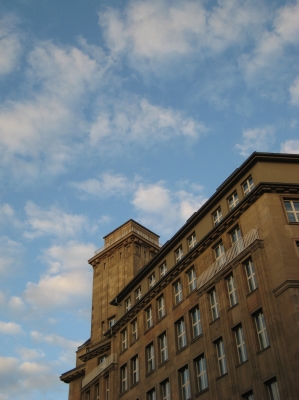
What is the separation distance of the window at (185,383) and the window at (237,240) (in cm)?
953

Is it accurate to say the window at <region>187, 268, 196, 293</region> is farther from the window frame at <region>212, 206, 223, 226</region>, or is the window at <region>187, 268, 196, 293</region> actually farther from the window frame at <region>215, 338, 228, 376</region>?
the window frame at <region>215, 338, 228, 376</region>

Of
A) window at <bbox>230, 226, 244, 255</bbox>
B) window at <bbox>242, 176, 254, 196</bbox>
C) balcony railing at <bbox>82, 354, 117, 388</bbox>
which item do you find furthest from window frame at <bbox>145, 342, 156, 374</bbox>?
window at <bbox>242, 176, 254, 196</bbox>

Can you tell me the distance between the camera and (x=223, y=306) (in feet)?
112

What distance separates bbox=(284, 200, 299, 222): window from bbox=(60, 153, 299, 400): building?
0.30ft

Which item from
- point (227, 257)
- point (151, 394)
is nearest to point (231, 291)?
point (227, 257)

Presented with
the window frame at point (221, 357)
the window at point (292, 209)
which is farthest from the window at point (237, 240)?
the window frame at point (221, 357)

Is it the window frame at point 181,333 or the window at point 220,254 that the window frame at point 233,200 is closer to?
the window at point 220,254

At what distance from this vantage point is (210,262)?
38.1 metres

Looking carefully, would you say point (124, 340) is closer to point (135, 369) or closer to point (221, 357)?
point (135, 369)

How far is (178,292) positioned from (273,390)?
47.8 feet

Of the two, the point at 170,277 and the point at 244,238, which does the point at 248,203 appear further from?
the point at 170,277

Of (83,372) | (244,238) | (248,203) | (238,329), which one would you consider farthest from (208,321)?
(83,372)

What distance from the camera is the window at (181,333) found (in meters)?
38.5

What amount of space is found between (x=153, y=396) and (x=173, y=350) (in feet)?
14.3
